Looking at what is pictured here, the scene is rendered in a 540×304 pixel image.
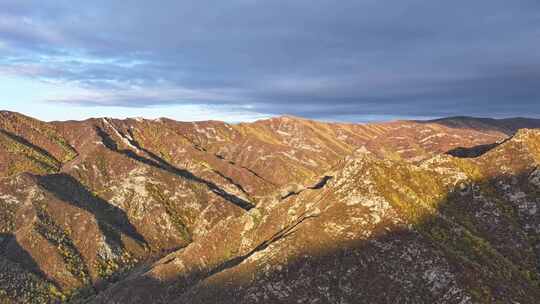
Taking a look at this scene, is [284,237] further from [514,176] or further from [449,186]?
[514,176]

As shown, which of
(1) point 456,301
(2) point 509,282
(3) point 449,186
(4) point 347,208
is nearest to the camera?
(1) point 456,301

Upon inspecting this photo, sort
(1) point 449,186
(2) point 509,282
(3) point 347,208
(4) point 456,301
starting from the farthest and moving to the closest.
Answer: (1) point 449,186 < (3) point 347,208 < (2) point 509,282 < (4) point 456,301

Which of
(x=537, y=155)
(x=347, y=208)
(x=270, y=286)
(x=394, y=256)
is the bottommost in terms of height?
(x=270, y=286)

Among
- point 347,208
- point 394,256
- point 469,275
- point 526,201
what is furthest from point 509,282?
point 347,208

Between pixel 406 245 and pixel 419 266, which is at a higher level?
pixel 406 245

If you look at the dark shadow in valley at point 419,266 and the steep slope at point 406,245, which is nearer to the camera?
the dark shadow in valley at point 419,266

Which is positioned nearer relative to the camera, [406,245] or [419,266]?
[419,266]

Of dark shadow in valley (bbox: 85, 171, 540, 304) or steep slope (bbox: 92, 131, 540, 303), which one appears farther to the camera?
steep slope (bbox: 92, 131, 540, 303)

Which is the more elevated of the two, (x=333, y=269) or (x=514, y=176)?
(x=514, y=176)
